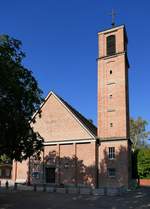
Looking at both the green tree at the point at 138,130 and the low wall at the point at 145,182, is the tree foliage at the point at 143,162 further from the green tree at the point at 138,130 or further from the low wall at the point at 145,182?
the green tree at the point at 138,130

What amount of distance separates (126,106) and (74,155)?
9146 millimetres

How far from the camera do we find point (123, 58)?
143ft

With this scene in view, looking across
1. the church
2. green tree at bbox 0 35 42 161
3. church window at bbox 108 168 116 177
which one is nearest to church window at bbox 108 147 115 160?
the church

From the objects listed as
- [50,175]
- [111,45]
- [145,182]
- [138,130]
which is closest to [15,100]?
[50,175]

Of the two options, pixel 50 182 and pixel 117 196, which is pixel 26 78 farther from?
pixel 50 182

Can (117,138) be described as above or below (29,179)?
above

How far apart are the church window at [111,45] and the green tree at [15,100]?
2119cm

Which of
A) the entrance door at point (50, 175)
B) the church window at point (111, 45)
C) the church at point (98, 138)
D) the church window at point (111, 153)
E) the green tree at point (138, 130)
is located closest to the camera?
the church at point (98, 138)

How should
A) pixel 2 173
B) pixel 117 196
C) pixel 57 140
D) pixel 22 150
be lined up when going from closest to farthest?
pixel 22 150 → pixel 117 196 → pixel 57 140 → pixel 2 173

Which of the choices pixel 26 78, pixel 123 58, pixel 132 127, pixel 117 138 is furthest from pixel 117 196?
pixel 132 127

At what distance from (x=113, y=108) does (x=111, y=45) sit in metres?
8.96

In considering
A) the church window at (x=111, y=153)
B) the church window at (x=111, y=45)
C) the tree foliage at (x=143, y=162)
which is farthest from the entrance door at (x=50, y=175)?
the church window at (x=111, y=45)

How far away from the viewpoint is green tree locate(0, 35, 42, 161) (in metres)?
21.6

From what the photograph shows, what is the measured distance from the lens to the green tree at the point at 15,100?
2156 cm
